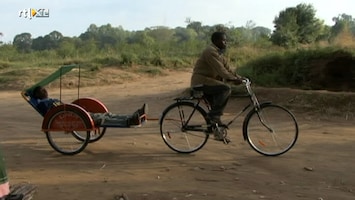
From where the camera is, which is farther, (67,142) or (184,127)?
(67,142)

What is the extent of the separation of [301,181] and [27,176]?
3.17m

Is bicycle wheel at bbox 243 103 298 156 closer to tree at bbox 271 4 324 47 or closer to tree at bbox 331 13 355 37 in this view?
tree at bbox 331 13 355 37

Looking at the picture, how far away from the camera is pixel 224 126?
23.8 ft

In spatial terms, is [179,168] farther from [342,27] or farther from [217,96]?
[342,27]

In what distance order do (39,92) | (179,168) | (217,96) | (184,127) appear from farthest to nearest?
(39,92) → (184,127) → (217,96) → (179,168)

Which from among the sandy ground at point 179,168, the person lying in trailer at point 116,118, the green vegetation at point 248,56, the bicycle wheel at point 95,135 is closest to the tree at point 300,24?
the green vegetation at point 248,56

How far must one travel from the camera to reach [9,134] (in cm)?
902

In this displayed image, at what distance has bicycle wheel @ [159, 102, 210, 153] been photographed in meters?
7.30

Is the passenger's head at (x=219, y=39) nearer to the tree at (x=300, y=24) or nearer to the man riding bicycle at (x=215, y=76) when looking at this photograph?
the man riding bicycle at (x=215, y=76)

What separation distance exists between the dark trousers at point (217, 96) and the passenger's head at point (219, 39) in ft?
1.97

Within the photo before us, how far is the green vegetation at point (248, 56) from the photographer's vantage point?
14.5m

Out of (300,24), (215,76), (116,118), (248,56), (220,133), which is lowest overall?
(220,133)

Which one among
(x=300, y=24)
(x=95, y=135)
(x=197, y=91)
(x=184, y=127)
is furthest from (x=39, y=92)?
(x=300, y=24)

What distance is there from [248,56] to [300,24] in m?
9.80
